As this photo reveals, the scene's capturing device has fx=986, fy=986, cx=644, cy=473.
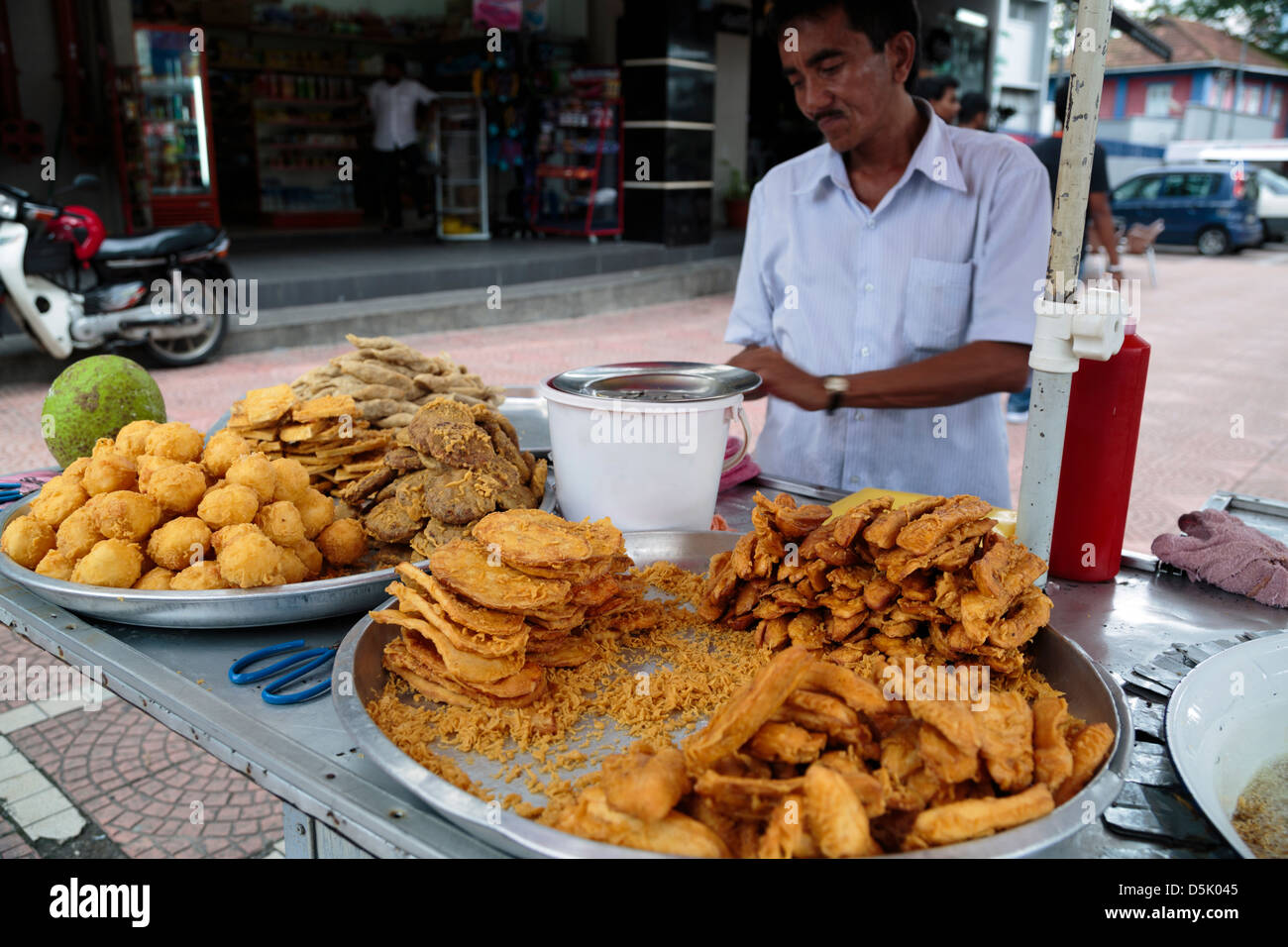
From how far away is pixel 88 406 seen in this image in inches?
78.0

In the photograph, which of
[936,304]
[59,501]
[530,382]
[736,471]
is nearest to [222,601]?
[59,501]

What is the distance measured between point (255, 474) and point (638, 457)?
1.90 ft

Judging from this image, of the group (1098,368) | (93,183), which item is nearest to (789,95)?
(93,183)

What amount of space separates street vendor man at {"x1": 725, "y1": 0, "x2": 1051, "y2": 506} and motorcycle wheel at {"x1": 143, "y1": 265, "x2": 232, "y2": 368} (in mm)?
6000

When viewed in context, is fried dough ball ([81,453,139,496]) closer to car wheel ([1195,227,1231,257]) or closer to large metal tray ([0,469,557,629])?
large metal tray ([0,469,557,629])

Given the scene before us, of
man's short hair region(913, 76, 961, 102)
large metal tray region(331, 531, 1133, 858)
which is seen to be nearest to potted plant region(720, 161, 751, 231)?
man's short hair region(913, 76, 961, 102)

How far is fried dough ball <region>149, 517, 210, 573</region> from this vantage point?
1419mm

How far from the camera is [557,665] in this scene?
4.25 ft

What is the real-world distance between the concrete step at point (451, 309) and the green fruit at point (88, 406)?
4.43 m

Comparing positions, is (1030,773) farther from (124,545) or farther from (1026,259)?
(1026,259)

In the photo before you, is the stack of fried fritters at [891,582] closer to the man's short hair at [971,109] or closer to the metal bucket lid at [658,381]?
the metal bucket lid at [658,381]

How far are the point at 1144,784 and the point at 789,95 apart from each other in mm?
15566

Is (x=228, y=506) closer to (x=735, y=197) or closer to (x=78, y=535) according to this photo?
(x=78, y=535)

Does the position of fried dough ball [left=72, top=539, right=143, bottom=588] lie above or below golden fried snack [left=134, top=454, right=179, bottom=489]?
below
